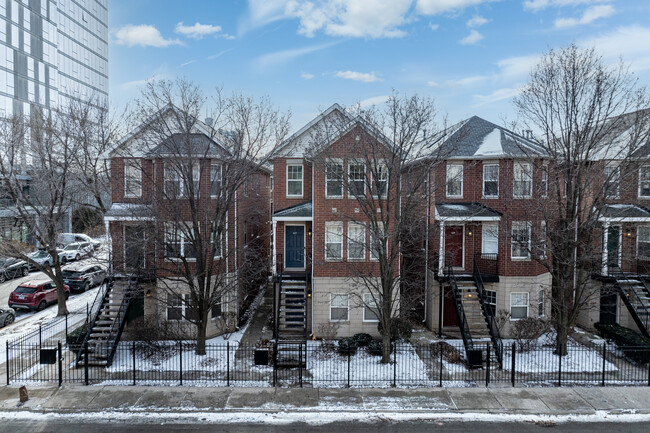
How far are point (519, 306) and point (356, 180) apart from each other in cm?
962

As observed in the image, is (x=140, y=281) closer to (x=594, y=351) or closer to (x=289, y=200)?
(x=289, y=200)

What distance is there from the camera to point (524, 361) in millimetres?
16047

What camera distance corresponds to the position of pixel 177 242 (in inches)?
669

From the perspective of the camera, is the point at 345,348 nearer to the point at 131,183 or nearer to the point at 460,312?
the point at 460,312

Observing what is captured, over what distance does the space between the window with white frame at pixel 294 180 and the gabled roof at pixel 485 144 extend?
19.9 ft

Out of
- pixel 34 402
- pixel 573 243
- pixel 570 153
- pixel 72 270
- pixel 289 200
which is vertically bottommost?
pixel 34 402

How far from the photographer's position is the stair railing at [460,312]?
1630 centimetres

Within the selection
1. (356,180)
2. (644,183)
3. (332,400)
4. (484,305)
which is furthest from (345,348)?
(644,183)

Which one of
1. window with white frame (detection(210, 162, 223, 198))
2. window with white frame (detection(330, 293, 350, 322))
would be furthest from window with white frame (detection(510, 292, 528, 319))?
window with white frame (detection(210, 162, 223, 198))

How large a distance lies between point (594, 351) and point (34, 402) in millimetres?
19902

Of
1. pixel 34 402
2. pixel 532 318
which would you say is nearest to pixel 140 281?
pixel 34 402

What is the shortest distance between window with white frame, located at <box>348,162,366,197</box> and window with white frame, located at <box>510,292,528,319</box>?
8694 millimetres

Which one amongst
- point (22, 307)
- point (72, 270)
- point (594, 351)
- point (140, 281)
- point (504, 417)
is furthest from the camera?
point (72, 270)

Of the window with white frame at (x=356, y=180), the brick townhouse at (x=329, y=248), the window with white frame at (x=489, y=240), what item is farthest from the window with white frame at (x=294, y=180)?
the window with white frame at (x=489, y=240)
